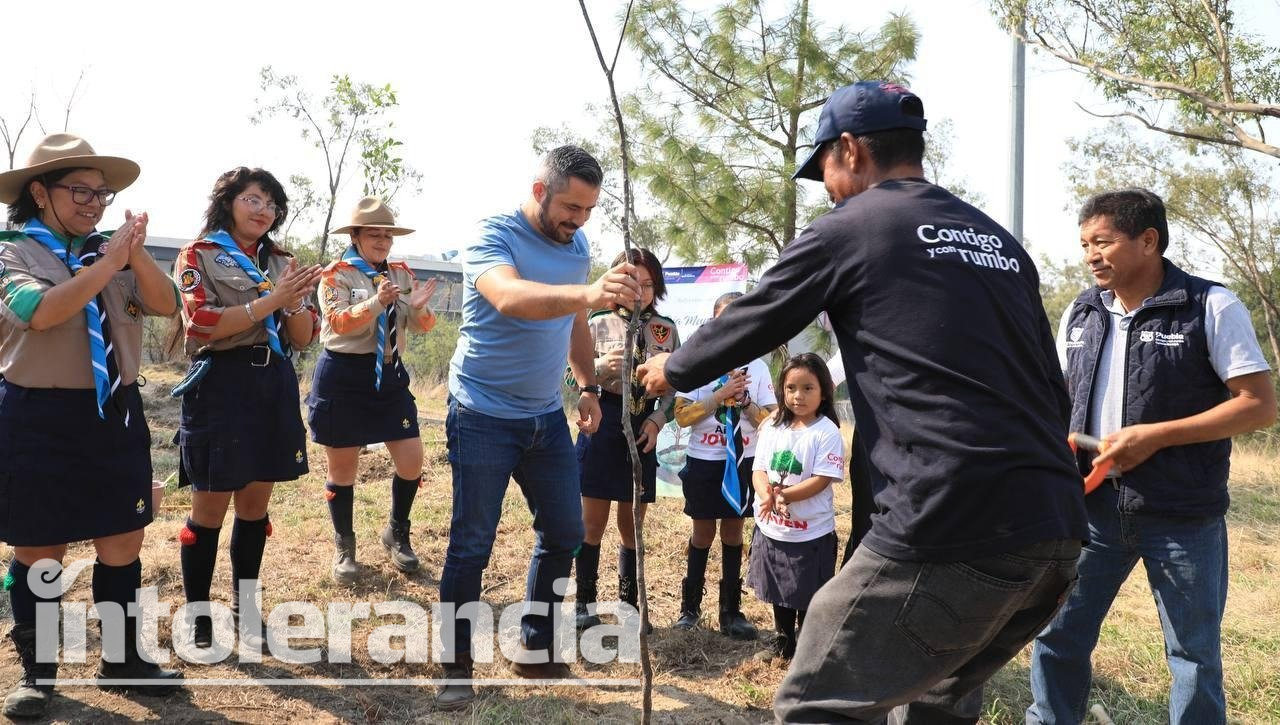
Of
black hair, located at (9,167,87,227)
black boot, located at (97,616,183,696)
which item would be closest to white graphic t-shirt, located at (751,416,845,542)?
black boot, located at (97,616,183,696)

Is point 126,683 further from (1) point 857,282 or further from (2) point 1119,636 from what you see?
(2) point 1119,636

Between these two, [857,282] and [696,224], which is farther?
[696,224]

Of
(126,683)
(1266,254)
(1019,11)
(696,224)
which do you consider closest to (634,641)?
(126,683)

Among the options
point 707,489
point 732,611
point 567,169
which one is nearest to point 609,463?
point 707,489

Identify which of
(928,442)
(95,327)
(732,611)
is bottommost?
(732,611)

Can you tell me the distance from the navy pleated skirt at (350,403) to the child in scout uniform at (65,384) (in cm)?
144

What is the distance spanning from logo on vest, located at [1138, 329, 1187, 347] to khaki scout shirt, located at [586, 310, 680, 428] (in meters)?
1.96

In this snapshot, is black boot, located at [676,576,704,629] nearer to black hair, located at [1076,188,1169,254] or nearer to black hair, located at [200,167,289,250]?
black hair, located at [1076,188,1169,254]

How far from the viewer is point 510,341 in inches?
136

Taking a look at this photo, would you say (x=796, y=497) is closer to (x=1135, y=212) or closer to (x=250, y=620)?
(x=1135, y=212)

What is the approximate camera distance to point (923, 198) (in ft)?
6.84

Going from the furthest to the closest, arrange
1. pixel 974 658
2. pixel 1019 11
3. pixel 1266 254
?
1. pixel 1266 254
2. pixel 1019 11
3. pixel 974 658

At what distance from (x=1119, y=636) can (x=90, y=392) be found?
4527 mm

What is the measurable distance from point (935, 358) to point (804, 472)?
2010mm
